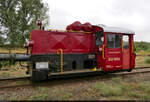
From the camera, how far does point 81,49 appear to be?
745cm

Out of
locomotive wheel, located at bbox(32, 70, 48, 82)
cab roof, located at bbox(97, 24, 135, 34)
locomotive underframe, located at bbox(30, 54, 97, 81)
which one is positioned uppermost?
cab roof, located at bbox(97, 24, 135, 34)

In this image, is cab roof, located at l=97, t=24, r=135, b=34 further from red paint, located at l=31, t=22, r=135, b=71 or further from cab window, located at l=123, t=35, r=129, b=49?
cab window, located at l=123, t=35, r=129, b=49

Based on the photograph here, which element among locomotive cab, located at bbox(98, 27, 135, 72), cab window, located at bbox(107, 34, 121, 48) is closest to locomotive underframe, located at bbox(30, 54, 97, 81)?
locomotive cab, located at bbox(98, 27, 135, 72)

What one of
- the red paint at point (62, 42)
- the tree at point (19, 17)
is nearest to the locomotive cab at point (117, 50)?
the red paint at point (62, 42)

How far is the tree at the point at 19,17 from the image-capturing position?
18.6 metres

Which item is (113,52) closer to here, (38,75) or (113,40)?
(113,40)

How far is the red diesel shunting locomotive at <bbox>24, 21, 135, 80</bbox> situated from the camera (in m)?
6.19

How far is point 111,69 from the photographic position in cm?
738

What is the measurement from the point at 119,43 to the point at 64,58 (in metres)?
3.53

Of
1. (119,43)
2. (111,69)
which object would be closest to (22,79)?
(111,69)

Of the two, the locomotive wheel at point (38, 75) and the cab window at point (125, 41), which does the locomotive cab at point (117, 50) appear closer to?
the cab window at point (125, 41)

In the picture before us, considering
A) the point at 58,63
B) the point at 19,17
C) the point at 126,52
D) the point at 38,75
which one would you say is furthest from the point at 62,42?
the point at 19,17

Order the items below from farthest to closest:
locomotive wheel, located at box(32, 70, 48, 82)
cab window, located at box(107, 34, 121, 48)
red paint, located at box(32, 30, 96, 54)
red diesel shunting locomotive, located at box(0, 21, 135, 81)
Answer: cab window, located at box(107, 34, 121, 48)
red paint, located at box(32, 30, 96, 54)
red diesel shunting locomotive, located at box(0, 21, 135, 81)
locomotive wheel, located at box(32, 70, 48, 82)

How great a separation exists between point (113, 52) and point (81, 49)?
1.92 metres
